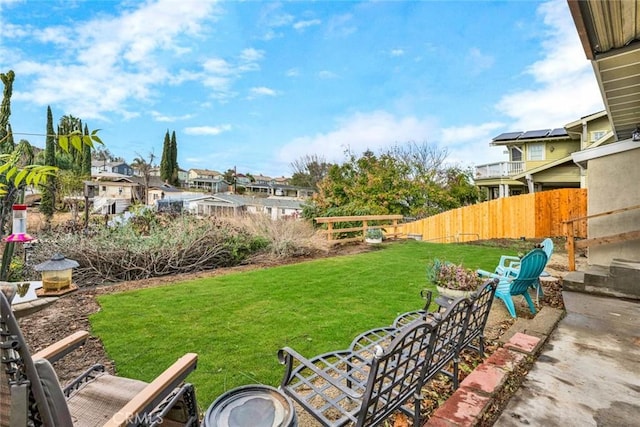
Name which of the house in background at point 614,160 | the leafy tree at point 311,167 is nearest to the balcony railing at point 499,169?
the leafy tree at point 311,167

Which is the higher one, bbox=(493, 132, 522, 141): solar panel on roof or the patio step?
bbox=(493, 132, 522, 141): solar panel on roof

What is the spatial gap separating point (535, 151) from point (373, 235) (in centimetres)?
1353

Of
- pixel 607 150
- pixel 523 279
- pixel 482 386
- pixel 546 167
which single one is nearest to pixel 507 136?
pixel 546 167

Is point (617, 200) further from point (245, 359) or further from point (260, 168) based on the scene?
point (260, 168)

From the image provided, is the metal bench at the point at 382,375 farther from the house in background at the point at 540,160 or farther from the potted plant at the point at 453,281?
the house in background at the point at 540,160

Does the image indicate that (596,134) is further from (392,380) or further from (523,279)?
(392,380)

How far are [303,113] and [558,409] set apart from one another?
2006 cm

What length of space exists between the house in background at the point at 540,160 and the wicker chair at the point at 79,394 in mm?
17094

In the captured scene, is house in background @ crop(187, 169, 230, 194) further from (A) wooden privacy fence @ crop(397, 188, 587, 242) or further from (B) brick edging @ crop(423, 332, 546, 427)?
(B) brick edging @ crop(423, 332, 546, 427)

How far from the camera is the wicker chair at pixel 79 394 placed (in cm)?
92

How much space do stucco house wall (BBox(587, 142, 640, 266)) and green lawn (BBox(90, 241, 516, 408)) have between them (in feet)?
9.82

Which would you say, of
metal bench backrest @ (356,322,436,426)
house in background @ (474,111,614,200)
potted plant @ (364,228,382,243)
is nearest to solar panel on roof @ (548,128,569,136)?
house in background @ (474,111,614,200)

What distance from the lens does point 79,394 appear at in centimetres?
163

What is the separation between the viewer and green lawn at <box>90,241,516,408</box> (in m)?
2.74
